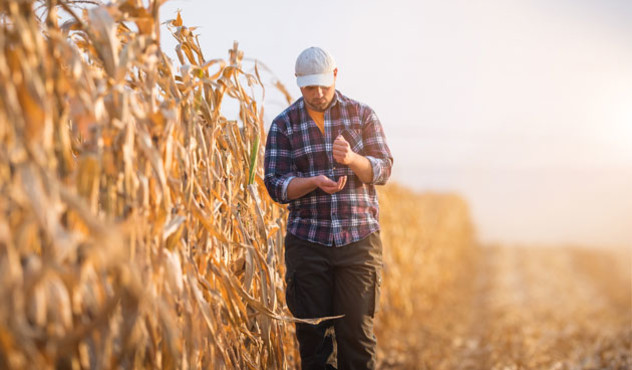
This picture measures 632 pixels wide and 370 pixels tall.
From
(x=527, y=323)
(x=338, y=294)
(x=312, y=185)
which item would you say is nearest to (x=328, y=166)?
(x=312, y=185)

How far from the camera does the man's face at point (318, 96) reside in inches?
116

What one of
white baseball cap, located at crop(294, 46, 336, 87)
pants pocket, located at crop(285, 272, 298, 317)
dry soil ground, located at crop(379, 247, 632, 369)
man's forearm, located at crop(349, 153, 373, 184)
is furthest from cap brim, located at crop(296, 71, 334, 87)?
dry soil ground, located at crop(379, 247, 632, 369)

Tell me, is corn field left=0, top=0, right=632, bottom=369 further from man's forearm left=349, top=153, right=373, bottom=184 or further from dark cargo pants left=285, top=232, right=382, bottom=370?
man's forearm left=349, top=153, right=373, bottom=184

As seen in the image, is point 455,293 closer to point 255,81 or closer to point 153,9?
point 255,81

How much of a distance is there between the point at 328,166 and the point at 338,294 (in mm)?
713

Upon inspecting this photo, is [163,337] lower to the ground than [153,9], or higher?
lower

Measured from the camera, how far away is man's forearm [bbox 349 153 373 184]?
2812mm

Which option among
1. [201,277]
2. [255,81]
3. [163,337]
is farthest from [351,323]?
[255,81]

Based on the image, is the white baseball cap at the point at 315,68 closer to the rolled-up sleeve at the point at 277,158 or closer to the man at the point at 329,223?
the man at the point at 329,223

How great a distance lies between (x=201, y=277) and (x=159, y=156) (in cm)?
58

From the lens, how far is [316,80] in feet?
9.46

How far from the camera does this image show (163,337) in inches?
79.0

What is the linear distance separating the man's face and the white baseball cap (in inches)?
1.9

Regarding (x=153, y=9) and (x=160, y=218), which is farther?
(x=153, y=9)
